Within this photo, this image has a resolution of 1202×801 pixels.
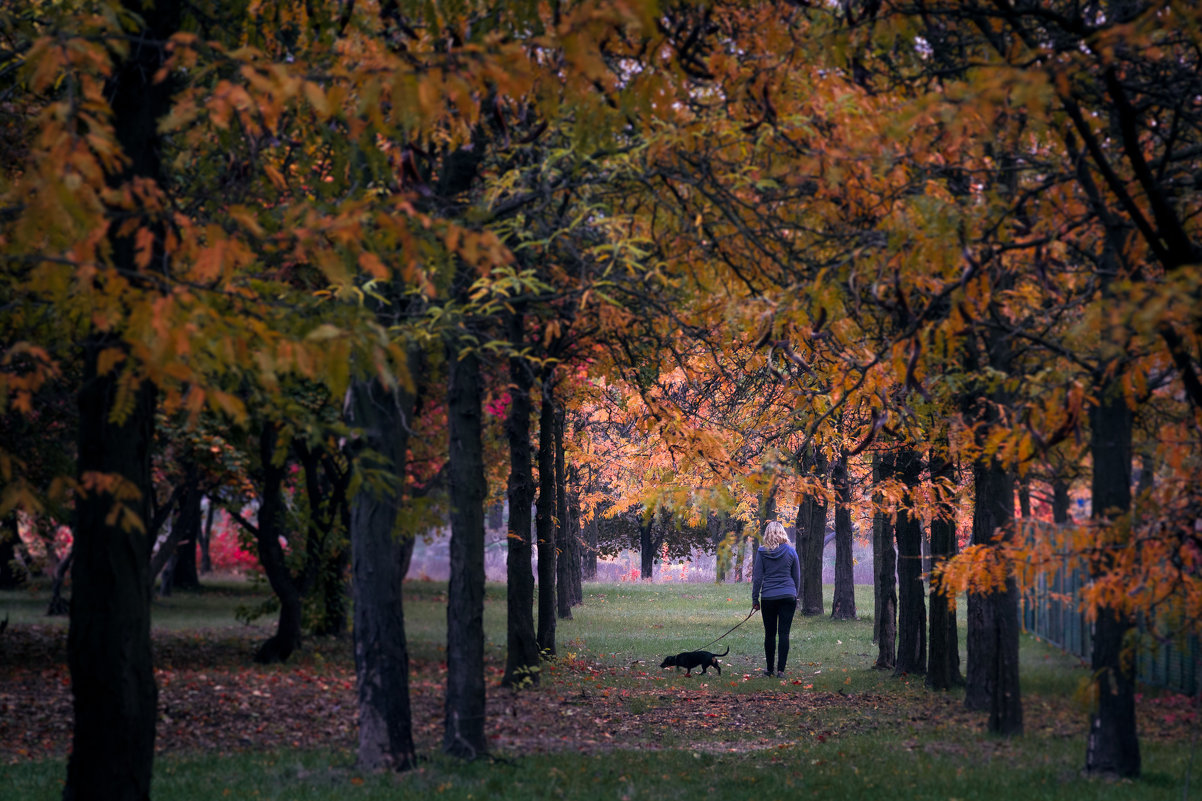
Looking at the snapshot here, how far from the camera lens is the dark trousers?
48.4 ft

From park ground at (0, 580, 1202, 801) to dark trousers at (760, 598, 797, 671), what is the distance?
1.31ft

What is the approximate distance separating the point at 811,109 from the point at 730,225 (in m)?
0.94

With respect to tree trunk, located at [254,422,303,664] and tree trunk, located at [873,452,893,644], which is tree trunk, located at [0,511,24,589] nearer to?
tree trunk, located at [254,422,303,664]

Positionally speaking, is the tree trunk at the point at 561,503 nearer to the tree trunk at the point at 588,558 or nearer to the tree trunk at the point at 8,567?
the tree trunk at the point at 8,567

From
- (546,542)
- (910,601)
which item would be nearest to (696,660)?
(546,542)

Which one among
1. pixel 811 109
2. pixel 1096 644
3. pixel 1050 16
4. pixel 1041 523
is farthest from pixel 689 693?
pixel 1050 16

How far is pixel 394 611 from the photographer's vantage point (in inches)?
337

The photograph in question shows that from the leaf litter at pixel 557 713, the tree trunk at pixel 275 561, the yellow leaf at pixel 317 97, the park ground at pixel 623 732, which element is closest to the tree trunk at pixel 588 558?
the park ground at pixel 623 732

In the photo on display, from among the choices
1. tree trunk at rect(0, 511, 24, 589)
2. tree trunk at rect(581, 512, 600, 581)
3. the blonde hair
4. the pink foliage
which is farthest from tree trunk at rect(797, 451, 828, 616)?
tree trunk at rect(581, 512, 600, 581)

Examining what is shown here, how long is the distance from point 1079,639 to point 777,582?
282 inches

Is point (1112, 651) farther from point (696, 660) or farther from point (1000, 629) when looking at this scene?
point (696, 660)

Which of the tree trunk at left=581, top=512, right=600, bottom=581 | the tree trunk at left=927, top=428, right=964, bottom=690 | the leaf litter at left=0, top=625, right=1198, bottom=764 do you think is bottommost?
the tree trunk at left=581, top=512, right=600, bottom=581

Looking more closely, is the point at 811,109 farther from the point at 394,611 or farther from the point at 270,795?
the point at 270,795

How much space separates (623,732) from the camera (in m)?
10.8
